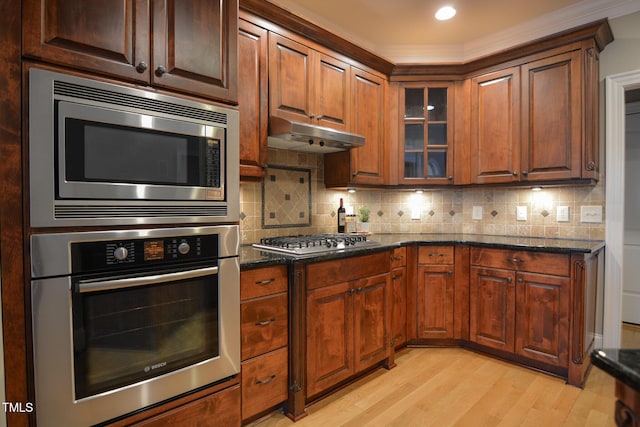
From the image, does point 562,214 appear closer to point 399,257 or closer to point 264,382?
point 399,257

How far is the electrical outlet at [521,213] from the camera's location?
3.19 m

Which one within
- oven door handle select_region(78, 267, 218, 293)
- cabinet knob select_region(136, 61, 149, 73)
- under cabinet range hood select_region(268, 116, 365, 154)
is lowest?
oven door handle select_region(78, 267, 218, 293)

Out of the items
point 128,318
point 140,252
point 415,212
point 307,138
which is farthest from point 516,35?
point 128,318

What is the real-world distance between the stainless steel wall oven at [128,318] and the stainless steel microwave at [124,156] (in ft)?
0.28

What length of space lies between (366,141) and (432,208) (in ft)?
3.60

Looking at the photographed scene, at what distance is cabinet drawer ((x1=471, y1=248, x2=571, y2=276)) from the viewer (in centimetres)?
247

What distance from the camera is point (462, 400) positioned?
2.24 meters

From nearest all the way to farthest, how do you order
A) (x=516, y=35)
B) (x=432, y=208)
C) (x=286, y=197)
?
1. (x=286, y=197)
2. (x=516, y=35)
3. (x=432, y=208)

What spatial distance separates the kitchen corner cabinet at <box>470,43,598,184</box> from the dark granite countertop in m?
2.33

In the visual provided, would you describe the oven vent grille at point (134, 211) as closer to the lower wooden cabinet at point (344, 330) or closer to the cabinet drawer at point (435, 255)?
the lower wooden cabinet at point (344, 330)

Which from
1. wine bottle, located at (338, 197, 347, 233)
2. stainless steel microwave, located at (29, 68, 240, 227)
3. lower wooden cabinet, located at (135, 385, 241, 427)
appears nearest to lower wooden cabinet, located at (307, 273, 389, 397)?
lower wooden cabinet, located at (135, 385, 241, 427)

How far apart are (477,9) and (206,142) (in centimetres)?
254

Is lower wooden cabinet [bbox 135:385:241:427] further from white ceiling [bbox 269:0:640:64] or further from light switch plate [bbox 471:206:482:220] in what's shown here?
light switch plate [bbox 471:206:482:220]

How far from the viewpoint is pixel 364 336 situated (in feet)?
8.00
